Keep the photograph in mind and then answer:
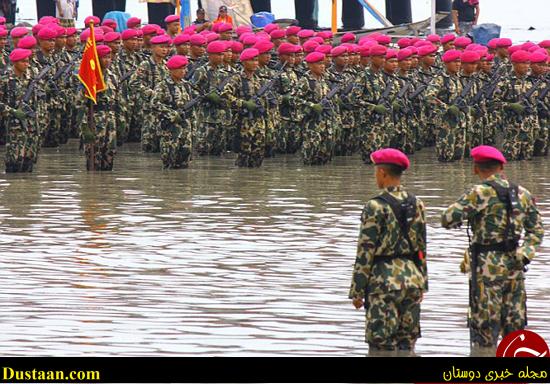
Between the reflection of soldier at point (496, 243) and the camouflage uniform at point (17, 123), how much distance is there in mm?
13015

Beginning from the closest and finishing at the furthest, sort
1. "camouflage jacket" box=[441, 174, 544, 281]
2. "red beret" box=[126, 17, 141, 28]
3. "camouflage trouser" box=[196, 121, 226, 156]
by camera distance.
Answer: "camouflage jacket" box=[441, 174, 544, 281]
"camouflage trouser" box=[196, 121, 226, 156]
"red beret" box=[126, 17, 141, 28]

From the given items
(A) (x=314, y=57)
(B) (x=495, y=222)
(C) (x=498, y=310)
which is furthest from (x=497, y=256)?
(A) (x=314, y=57)

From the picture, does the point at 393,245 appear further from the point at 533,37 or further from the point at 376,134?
the point at 533,37

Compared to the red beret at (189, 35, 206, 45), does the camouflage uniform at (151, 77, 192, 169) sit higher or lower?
lower

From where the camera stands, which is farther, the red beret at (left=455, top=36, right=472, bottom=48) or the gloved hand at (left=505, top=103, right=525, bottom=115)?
the red beret at (left=455, top=36, right=472, bottom=48)

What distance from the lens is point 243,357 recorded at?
12.7 meters

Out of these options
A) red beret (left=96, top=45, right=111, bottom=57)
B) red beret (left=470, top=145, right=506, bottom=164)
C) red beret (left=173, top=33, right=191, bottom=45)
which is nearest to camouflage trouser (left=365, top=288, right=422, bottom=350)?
red beret (left=470, top=145, right=506, bottom=164)

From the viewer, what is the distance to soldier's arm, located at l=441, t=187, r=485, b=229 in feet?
43.2

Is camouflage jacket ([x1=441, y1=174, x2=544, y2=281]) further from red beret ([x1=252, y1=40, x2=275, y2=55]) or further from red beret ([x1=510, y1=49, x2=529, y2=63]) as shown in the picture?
red beret ([x1=510, y1=49, x2=529, y2=63])

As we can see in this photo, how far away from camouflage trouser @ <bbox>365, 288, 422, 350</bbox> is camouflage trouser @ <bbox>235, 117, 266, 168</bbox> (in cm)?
1409

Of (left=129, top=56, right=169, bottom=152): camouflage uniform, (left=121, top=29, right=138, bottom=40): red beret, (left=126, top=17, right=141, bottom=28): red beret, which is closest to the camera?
(left=129, top=56, right=169, bottom=152): camouflage uniform

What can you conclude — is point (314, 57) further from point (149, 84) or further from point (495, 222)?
point (495, 222)

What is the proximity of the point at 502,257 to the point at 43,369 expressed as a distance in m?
3.43

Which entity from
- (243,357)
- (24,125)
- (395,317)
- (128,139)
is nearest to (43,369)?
(243,357)
